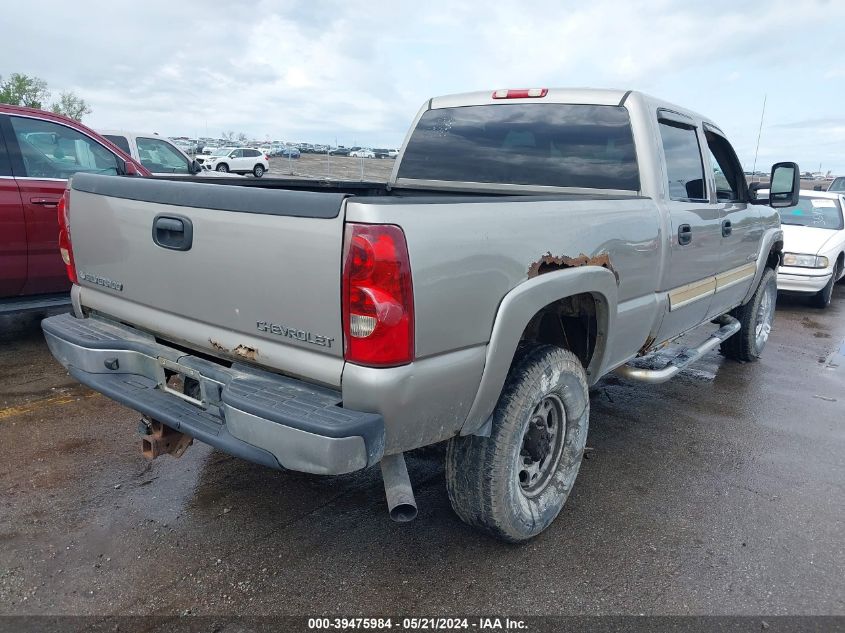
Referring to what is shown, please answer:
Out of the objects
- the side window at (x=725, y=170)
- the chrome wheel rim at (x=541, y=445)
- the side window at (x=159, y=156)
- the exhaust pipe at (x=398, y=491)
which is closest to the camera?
the exhaust pipe at (x=398, y=491)

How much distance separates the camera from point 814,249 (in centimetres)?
838

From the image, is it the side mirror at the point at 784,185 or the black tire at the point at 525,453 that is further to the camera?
the side mirror at the point at 784,185

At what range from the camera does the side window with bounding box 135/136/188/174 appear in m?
10.2

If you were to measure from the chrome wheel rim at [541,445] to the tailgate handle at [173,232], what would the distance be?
1567mm

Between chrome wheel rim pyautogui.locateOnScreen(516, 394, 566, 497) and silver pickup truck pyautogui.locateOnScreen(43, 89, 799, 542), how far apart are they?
0.01m

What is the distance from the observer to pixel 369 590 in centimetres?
251

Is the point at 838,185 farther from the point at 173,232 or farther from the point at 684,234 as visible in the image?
the point at 173,232

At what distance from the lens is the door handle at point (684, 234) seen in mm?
3622

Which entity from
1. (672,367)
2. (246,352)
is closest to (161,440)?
(246,352)

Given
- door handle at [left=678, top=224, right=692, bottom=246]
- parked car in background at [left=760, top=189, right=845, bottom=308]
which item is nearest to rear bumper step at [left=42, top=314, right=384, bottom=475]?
door handle at [left=678, top=224, right=692, bottom=246]

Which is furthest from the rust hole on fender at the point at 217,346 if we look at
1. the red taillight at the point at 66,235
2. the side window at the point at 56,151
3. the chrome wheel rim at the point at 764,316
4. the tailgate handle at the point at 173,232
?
the chrome wheel rim at the point at 764,316

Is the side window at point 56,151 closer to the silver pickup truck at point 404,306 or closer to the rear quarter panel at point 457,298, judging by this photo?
the silver pickup truck at point 404,306

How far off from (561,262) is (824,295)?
795 centimetres

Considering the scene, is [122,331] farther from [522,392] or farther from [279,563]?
[522,392]
